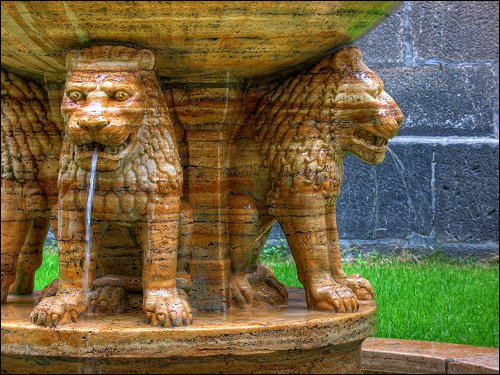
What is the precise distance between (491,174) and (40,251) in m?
4.38

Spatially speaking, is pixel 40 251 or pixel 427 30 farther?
pixel 427 30

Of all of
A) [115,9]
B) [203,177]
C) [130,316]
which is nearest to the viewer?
[115,9]

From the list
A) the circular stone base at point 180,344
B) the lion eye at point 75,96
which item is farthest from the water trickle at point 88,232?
the lion eye at point 75,96

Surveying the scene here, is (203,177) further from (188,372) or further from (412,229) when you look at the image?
(412,229)

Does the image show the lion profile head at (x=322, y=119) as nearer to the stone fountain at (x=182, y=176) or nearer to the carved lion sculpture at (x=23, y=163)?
the stone fountain at (x=182, y=176)

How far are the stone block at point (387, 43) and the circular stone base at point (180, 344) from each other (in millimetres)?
4540

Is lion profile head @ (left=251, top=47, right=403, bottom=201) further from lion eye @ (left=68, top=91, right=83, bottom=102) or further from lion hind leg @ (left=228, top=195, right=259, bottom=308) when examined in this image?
lion eye @ (left=68, top=91, right=83, bottom=102)

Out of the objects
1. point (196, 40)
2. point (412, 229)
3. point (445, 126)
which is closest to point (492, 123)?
point (445, 126)

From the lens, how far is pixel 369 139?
12.9 ft

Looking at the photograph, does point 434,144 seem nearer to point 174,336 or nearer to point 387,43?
point 387,43

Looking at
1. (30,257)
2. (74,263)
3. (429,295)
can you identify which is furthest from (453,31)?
(74,263)

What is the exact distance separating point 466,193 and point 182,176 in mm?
4523

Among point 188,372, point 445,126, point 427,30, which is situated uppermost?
point 427,30

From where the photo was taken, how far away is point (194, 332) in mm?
3369
